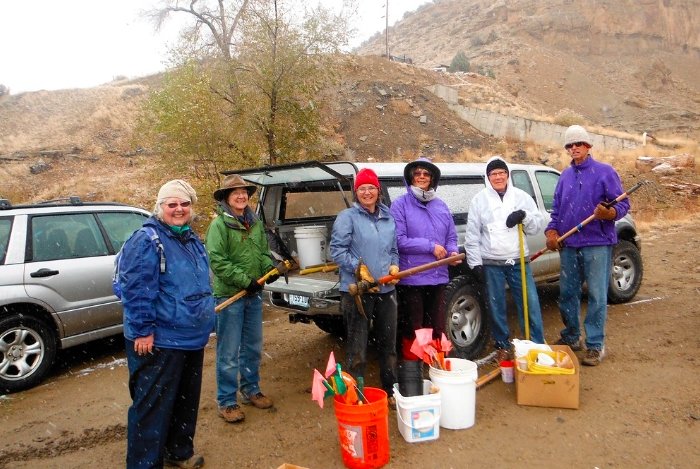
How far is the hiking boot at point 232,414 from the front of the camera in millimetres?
3939

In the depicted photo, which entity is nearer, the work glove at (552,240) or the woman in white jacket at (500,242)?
the woman in white jacket at (500,242)

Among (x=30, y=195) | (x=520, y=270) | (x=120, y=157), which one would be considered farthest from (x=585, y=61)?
(x=520, y=270)

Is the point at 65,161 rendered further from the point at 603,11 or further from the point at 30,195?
the point at 603,11

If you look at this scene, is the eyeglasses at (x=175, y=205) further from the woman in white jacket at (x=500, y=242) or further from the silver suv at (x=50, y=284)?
the silver suv at (x=50, y=284)

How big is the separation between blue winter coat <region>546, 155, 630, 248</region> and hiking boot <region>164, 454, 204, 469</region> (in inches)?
145

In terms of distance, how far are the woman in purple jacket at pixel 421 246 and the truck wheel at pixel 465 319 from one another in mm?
442

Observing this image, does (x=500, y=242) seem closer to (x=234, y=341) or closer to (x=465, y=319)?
(x=465, y=319)

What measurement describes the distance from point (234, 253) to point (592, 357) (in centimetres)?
335

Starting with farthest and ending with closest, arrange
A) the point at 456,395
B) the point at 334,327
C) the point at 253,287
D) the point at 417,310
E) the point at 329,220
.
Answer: the point at 334,327, the point at 329,220, the point at 417,310, the point at 253,287, the point at 456,395

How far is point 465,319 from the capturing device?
4867 millimetres

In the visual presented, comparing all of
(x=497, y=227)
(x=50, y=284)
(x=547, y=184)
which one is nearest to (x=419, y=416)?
(x=497, y=227)

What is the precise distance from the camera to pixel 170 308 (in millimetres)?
3002

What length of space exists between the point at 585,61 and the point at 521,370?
64.1 meters

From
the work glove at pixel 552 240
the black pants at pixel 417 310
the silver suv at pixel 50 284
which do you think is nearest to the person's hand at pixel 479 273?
the black pants at pixel 417 310
